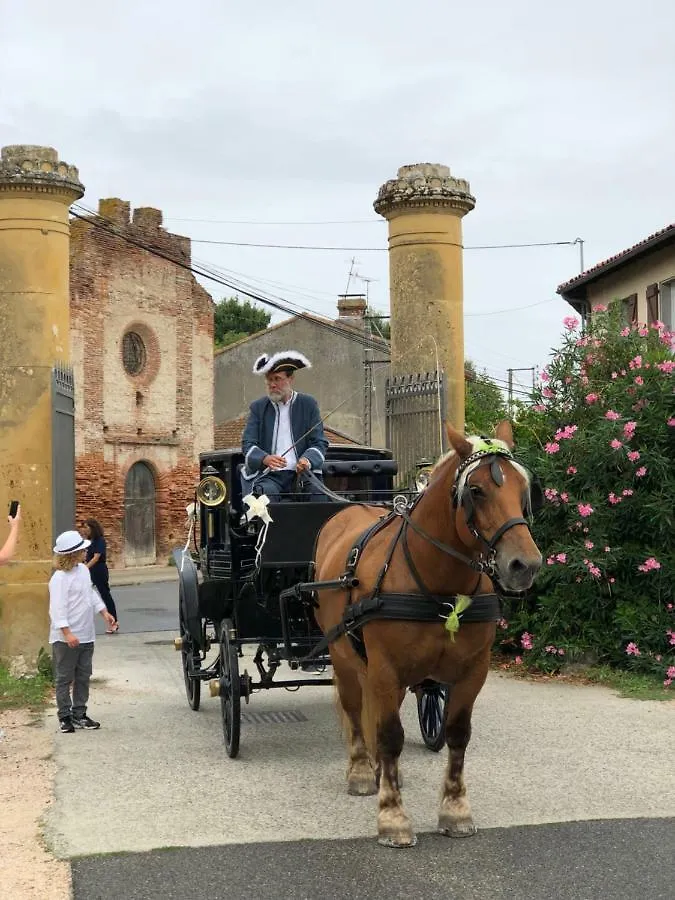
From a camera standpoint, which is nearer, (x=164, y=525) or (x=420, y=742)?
(x=420, y=742)

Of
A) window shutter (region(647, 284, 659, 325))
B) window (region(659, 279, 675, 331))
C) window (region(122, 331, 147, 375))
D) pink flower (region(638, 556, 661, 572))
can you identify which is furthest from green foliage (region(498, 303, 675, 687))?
window (region(122, 331, 147, 375))

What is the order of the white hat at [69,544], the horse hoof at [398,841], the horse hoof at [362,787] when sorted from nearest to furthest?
the horse hoof at [398,841], the horse hoof at [362,787], the white hat at [69,544]

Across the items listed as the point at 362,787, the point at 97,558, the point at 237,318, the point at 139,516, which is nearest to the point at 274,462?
the point at 362,787

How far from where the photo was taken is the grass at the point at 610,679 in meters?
9.33

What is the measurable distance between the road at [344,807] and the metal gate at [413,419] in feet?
9.29

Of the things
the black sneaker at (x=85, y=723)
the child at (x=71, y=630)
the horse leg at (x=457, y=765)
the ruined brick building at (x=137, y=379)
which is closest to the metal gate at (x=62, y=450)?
the child at (x=71, y=630)

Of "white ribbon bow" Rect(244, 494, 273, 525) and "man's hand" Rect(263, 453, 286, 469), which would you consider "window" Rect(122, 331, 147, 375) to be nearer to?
"man's hand" Rect(263, 453, 286, 469)

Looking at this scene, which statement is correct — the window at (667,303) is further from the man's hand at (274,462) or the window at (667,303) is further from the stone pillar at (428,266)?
the man's hand at (274,462)

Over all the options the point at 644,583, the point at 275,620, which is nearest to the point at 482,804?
the point at 275,620

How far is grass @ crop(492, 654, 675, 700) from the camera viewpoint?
367 inches

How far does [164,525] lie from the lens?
2928 cm

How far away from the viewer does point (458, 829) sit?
5566 millimetres

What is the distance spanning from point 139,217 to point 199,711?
2218 centimetres

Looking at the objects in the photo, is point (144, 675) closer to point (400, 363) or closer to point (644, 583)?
point (400, 363)
